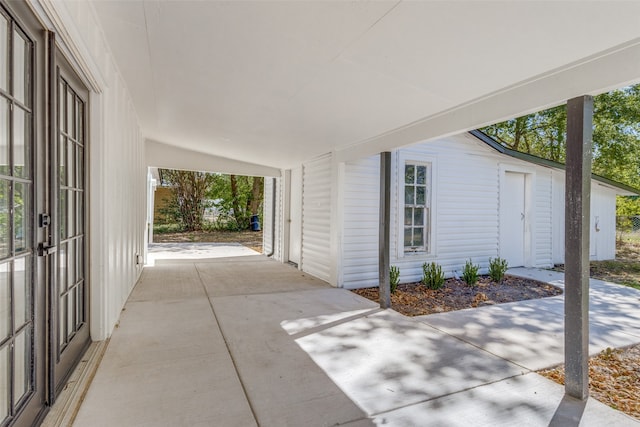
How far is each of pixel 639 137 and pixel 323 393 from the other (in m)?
14.3

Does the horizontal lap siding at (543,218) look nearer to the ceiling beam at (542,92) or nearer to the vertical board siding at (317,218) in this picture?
the vertical board siding at (317,218)

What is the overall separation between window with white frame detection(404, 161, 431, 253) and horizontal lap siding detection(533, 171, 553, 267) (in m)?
2.93

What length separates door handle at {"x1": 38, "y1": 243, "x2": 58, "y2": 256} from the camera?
1.73 m

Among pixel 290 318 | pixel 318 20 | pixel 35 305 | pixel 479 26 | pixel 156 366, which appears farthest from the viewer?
→ pixel 290 318

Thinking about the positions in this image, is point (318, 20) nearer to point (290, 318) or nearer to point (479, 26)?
point (479, 26)

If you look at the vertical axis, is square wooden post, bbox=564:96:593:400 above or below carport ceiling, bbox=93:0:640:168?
below

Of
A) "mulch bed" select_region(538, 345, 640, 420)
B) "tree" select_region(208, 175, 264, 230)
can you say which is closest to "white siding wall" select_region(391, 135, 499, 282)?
"mulch bed" select_region(538, 345, 640, 420)

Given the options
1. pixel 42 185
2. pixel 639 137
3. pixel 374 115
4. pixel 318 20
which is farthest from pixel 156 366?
pixel 639 137

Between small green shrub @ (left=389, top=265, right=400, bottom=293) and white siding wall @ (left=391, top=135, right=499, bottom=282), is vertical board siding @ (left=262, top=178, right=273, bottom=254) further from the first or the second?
small green shrub @ (left=389, top=265, right=400, bottom=293)

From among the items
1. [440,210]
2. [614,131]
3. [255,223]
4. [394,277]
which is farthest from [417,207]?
[255,223]

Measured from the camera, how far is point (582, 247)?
2199 mm

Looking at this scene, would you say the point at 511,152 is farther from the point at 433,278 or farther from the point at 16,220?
the point at 16,220

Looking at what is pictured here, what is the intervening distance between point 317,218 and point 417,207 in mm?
1821

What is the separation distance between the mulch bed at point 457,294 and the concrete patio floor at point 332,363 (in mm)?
345
